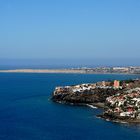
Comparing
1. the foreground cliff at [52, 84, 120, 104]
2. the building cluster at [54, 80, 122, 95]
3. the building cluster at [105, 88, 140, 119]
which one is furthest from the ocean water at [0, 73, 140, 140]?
the building cluster at [54, 80, 122, 95]

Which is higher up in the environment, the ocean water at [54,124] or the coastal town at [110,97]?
the coastal town at [110,97]

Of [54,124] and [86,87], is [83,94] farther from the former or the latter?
[54,124]

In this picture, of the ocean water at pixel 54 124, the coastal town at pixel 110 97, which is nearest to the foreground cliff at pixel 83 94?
the coastal town at pixel 110 97

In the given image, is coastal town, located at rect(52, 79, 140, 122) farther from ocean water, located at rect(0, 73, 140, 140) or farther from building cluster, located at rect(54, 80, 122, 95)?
ocean water, located at rect(0, 73, 140, 140)

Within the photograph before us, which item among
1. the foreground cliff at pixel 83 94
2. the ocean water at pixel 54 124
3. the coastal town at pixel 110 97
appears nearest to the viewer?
the ocean water at pixel 54 124

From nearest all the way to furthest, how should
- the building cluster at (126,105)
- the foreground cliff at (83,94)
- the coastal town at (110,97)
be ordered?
the building cluster at (126,105) < the coastal town at (110,97) < the foreground cliff at (83,94)

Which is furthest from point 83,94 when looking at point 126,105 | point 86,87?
point 126,105

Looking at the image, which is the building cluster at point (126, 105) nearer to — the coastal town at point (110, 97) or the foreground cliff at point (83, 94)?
the coastal town at point (110, 97)
